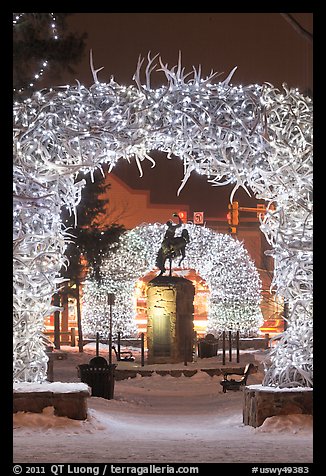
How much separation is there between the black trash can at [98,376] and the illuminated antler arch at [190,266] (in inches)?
528

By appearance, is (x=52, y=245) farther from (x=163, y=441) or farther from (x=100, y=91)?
(x=163, y=441)

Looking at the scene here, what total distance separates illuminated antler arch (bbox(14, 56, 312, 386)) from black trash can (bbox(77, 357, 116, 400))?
3.49 m

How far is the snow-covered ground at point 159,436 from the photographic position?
8617 mm

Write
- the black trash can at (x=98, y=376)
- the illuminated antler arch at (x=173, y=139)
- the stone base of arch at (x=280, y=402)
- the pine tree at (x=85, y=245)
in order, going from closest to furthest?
1. the stone base of arch at (x=280, y=402)
2. the illuminated antler arch at (x=173, y=139)
3. the black trash can at (x=98, y=376)
4. the pine tree at (x=85, y=245)

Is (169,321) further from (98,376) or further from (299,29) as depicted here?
(299,29)

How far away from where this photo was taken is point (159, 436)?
1098 centimetres

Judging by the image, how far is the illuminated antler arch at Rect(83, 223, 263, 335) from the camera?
94.7ft

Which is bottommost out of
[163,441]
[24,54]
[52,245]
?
[163,441]

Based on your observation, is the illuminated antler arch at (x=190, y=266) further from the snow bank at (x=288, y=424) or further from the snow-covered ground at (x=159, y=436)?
the snow bank at (x=288, y=424)

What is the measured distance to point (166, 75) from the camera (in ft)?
37.1

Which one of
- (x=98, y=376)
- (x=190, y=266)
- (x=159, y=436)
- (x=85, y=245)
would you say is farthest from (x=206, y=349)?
(x=159, y=436)

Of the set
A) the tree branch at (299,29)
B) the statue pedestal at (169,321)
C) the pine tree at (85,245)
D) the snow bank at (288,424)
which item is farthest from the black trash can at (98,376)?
the pine tree at (85,245)
